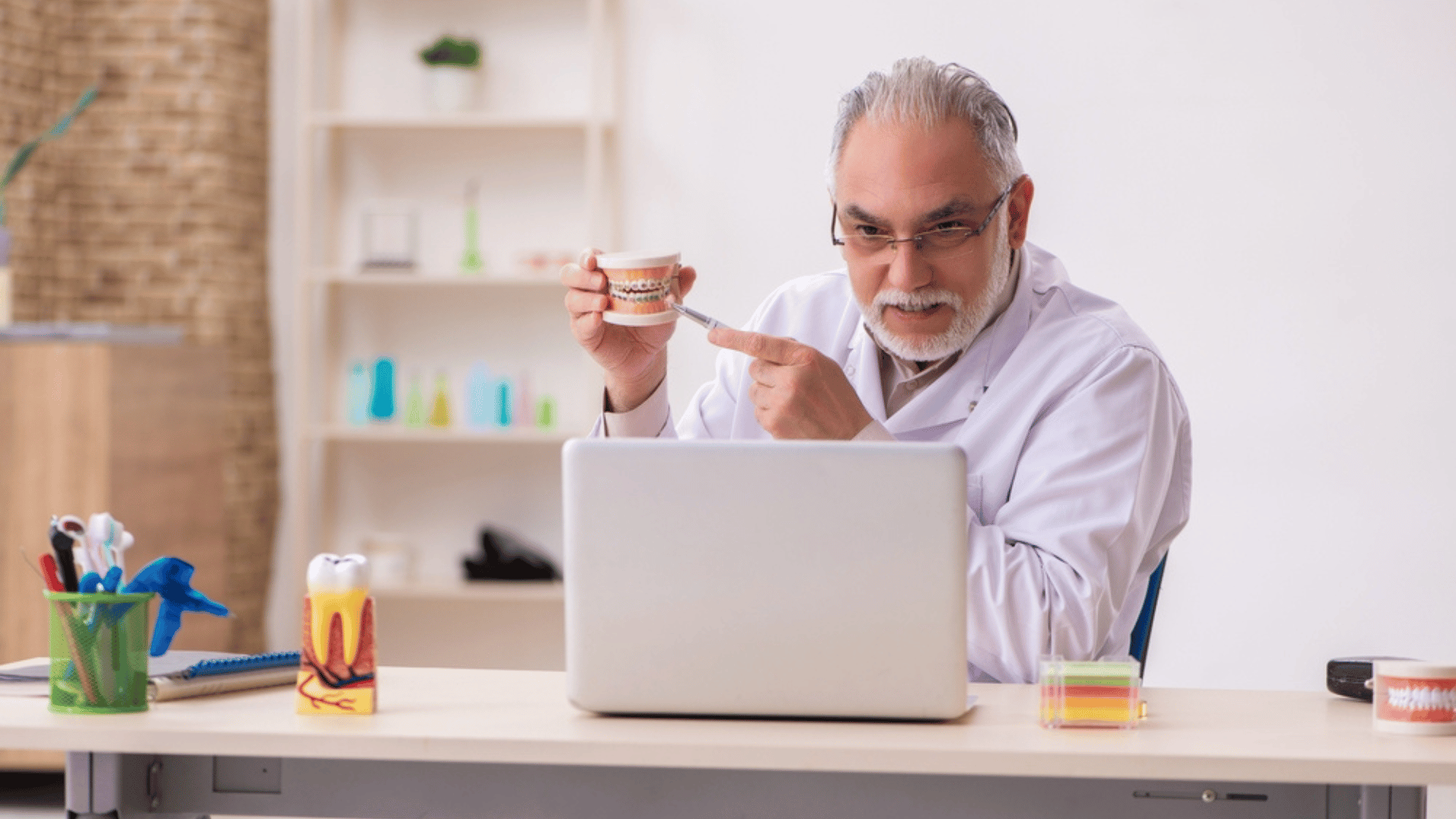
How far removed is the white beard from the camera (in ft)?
6.26

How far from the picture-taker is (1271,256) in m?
4.02

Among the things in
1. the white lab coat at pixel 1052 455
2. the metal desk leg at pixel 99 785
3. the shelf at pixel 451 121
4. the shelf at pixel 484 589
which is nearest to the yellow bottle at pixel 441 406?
the shelf at pixel 484 589

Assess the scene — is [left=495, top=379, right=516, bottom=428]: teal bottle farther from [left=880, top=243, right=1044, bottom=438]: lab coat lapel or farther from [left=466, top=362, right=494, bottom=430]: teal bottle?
[left=880, top=243, right=1044, bottom=438]: lab coat lapel

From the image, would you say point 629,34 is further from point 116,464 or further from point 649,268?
point 649,268

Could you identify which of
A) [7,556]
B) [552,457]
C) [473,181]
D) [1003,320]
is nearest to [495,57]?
[473,181]

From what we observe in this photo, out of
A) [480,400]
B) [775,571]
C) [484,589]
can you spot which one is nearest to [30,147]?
[480,400]

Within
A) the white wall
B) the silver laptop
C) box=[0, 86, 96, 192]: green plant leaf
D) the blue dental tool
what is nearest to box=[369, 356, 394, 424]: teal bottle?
box=[0, 86, 96, 192]: green plant leaf

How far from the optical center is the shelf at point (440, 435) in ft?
13.4

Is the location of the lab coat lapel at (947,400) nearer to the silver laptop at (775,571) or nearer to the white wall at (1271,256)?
the silver laptop at (775,571)

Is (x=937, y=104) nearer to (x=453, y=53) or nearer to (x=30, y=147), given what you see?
(x=453, y=53)

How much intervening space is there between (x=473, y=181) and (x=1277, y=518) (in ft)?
7.96

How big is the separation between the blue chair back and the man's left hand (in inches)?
17.9

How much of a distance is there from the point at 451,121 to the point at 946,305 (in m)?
2.53

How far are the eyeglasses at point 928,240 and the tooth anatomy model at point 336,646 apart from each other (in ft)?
2.80
